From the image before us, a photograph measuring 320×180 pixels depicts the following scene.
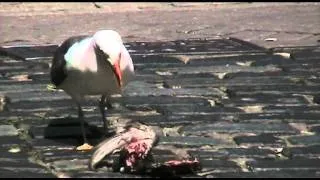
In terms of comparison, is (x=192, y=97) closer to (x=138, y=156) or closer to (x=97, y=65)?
(x=97, y=65)

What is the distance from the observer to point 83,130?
5.00m

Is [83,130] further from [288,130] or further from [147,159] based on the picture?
[288,130]

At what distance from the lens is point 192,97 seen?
620 cm

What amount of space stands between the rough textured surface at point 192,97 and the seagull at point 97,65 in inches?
15.4

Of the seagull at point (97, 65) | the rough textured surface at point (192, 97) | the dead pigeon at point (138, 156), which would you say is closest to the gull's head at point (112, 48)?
the seagull at point (97, 65)

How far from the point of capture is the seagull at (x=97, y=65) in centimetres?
452

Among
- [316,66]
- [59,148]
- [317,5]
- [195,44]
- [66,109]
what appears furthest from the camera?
[317,5]

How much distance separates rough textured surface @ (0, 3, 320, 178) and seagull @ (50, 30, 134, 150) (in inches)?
15.4

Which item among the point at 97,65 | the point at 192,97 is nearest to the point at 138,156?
the point at 97,65

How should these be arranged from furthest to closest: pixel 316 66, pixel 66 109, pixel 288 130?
1. pixel 316 66
2. pixel 66 109
3. pixel 288 130

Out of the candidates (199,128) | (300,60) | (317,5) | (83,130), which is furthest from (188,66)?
(317,5)

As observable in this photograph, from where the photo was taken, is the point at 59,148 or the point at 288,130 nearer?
the point at 59,148

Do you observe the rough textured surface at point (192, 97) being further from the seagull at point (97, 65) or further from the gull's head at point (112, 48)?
the gull's head at point (112, 48)

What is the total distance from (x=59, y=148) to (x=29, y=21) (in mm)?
4976
